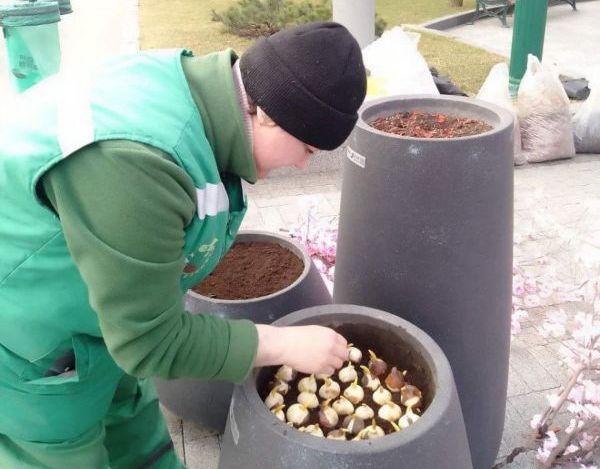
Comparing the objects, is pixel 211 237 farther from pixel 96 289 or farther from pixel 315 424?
pixel 315 424

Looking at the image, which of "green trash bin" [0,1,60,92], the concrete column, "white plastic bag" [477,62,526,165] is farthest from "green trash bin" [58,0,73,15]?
"white plastic bag" [477,62,526,165]

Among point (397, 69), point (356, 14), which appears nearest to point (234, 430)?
point (397, 69)

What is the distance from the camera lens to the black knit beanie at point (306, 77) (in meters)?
1.25

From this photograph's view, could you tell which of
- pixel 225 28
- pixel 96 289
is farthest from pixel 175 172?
pixel 225 28

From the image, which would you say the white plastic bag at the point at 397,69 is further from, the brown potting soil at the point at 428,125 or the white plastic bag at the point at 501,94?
the brown potting soil at the point at 428,125

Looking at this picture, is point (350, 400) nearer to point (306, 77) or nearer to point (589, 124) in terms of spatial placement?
point (306, 77)

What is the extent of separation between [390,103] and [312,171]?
9.47ft

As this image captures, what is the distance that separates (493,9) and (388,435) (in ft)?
41.1

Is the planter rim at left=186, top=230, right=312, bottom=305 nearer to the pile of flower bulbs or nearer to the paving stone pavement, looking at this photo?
the pile of flower bulbs

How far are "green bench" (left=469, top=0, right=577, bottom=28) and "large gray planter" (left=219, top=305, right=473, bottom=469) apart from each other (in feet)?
37.2

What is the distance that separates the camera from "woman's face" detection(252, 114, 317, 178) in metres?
1.33

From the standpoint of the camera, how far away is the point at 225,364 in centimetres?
131

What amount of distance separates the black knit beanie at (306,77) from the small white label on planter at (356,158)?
0.44 meters

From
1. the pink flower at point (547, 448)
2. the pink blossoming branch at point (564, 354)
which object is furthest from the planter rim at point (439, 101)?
the pink flower at point (547, 448)
